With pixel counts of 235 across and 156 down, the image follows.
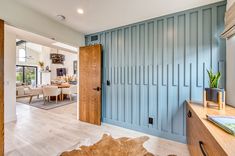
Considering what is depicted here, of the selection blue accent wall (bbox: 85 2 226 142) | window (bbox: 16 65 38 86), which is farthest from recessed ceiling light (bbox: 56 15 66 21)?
window (bbox: 16 65 38 86)

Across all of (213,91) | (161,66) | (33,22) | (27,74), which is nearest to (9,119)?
(33,22)

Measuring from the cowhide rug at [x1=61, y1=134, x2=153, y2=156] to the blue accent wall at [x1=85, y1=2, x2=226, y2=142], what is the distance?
520 mm

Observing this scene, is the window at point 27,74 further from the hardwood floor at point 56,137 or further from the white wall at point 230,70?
the white wall at point 230,70

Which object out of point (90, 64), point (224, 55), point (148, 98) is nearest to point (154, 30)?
point (224, 55)

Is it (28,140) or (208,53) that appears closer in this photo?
(208,53)

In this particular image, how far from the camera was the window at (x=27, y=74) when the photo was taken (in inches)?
319

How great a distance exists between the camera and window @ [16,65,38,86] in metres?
8.11

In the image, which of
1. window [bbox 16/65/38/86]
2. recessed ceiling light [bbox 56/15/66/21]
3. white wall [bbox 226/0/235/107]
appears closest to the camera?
white wall [bbox 226/0/235/107]

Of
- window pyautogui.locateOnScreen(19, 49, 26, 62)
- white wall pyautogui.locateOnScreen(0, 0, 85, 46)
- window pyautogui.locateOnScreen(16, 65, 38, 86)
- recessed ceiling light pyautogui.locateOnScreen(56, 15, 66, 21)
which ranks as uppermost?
window pyautogui.locateOnScreen(19, 49, 26, 62)

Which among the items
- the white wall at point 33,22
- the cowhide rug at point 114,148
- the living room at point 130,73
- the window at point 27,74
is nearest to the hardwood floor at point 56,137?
the living room at point 130,73

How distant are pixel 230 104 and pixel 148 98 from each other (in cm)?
130

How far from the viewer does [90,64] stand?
3.17 metres

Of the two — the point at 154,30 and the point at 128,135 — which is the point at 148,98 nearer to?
the point at 128,135

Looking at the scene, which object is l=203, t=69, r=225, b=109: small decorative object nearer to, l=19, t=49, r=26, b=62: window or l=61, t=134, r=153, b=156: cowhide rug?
l=61, t=134, r=153, b=156: cowhide rug
